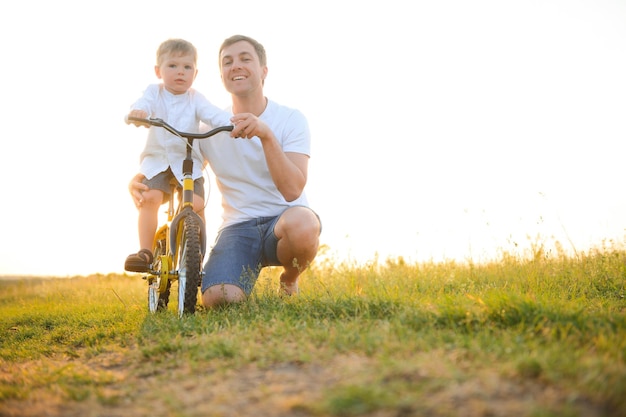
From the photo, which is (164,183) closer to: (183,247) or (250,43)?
(183,247)

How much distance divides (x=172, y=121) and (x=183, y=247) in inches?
40.0

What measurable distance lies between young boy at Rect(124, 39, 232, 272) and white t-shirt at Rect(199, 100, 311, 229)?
6.8 inches

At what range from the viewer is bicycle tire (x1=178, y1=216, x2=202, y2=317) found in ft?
12.0

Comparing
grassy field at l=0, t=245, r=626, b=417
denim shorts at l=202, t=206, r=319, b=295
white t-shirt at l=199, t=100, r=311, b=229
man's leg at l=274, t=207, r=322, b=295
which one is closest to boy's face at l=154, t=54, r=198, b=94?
white t-shirt at l=199, t=100, r=311, b=229

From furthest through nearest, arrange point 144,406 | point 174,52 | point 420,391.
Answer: point 174,52, point 144,406, point 420,391

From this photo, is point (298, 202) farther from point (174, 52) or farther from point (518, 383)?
point (518, 383)

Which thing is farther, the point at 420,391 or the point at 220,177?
the point at 220,177

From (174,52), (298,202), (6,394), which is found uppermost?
(174,52)

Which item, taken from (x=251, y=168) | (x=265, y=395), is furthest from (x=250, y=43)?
(x=265, y=395)


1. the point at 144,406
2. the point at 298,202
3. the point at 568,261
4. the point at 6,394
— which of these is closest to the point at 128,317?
the point at 298,202

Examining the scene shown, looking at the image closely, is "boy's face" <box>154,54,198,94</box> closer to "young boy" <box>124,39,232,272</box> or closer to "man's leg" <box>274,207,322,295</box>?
"young boy" <box>124,39,232,272</box>

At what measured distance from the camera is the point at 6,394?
95.8 inches

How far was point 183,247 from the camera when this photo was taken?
3.80m

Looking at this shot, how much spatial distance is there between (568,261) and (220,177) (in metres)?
3.05
